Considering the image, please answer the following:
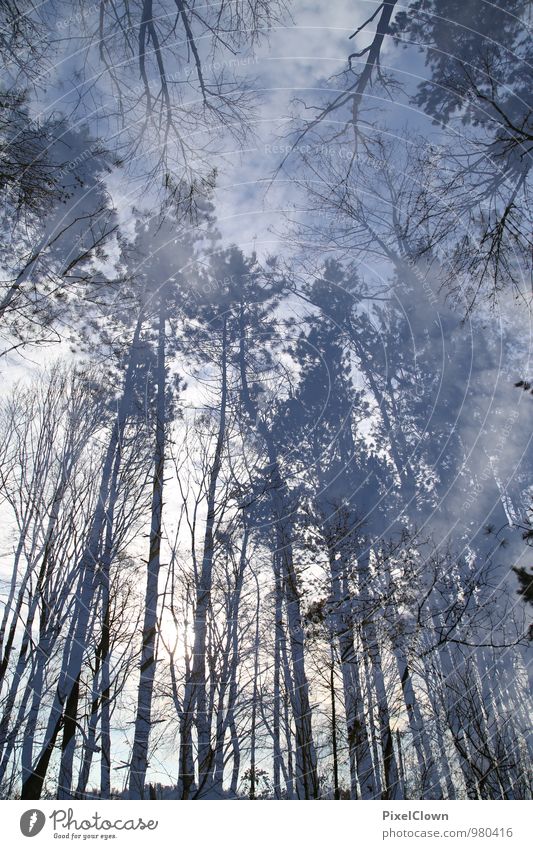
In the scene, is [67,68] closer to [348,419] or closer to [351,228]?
[351,228]

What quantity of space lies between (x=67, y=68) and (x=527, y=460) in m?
12.9

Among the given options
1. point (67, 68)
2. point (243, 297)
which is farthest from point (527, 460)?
point (67, 68)

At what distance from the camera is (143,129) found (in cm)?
659
